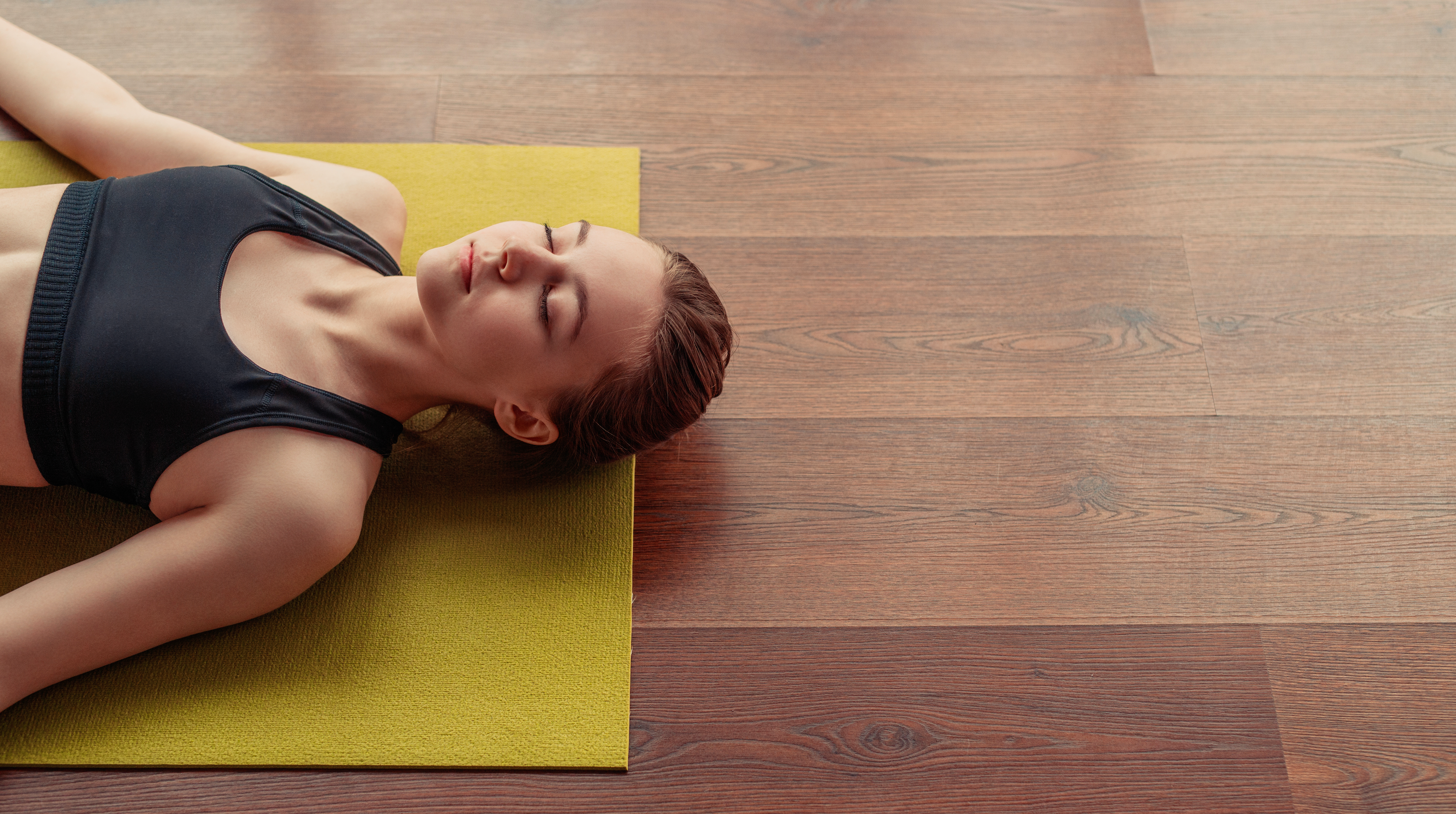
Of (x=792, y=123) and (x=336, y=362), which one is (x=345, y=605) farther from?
(x=792, y=123)

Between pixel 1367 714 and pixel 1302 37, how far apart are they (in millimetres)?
1226

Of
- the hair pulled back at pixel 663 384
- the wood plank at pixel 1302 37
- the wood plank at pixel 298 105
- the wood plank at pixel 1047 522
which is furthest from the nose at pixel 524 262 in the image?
the wood plank at pixel 1302 37

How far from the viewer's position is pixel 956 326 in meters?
1.44

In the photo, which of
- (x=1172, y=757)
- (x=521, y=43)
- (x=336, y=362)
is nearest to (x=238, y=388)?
(x=336, y=362)

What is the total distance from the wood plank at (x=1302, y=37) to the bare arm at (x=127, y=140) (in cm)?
139

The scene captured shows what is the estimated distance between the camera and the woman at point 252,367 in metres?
1.05

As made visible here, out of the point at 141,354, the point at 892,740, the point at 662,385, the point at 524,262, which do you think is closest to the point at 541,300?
the point at 524,262

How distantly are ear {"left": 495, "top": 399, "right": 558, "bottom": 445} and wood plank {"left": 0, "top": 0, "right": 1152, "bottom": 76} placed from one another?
2.41ft

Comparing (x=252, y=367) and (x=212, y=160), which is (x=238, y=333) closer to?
(x=252, y=367)

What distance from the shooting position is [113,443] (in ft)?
3.52

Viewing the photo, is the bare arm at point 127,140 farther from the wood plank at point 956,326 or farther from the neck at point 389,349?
the wood plank at point 956,326

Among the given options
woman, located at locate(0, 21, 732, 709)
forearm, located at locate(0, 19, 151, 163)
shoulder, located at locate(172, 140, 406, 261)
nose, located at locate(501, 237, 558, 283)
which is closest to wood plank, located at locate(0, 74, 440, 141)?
forearm, located at locate(0, 19, 151, 163)

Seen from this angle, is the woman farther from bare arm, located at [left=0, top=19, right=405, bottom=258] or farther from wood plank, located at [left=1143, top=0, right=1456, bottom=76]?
wood plank, located at [left=1143, top=0, right=1456, bottom=76]

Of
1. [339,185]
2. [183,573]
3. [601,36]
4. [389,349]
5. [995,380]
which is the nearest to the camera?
[183,573]
